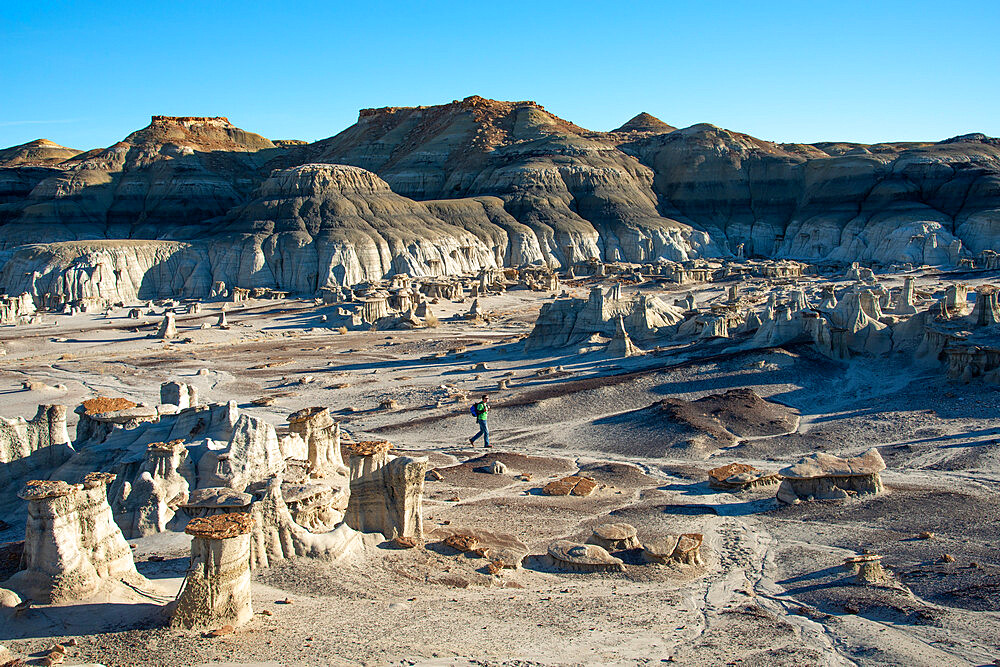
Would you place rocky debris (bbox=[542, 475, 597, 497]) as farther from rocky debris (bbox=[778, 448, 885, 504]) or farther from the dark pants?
rocky debris (bbox=[778, 448, 885, 504])

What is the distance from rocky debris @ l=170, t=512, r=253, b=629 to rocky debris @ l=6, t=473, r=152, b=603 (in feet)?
5.89

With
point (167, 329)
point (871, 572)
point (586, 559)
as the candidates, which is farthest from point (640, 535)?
point (167, 329)

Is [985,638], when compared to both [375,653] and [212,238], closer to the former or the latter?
[375,653]

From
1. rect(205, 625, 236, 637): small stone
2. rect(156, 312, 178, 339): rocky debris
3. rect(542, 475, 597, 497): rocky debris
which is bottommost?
rect(542, 475, 597, 497): rocky debris

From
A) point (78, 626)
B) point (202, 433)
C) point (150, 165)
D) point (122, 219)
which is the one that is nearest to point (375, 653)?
point (78, 626)

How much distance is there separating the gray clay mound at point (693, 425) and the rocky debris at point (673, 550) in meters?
8.78

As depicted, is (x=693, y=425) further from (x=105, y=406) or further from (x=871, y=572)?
(x=105, y=406)

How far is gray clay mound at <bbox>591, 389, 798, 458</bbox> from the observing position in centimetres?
2522

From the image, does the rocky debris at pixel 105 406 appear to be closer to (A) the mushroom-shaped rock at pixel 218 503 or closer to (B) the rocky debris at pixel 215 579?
(A) the mushroom-shaped rock at pixel 218 503

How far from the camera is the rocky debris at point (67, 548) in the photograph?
1154 centimetres

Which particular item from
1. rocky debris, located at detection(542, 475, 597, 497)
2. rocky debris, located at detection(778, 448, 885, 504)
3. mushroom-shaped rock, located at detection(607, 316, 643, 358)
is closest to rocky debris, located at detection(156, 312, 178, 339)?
mushroom-shaped rock, located at detection(607, 316, 643, 358)

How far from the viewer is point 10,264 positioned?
8000 cm

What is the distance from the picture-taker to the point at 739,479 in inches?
818

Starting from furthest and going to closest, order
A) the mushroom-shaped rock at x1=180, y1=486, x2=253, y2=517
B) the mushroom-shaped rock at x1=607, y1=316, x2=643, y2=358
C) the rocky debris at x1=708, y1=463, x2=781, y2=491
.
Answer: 1. the mushroom-shaped rock at x1=607, y1=316, x2=643, y2=358
2. the rocky debris at x1=708, y1=463, x2=781, y2=491
3. the mushroom-shaped rock at x1=180, y1=486, x2=253, y2=517
